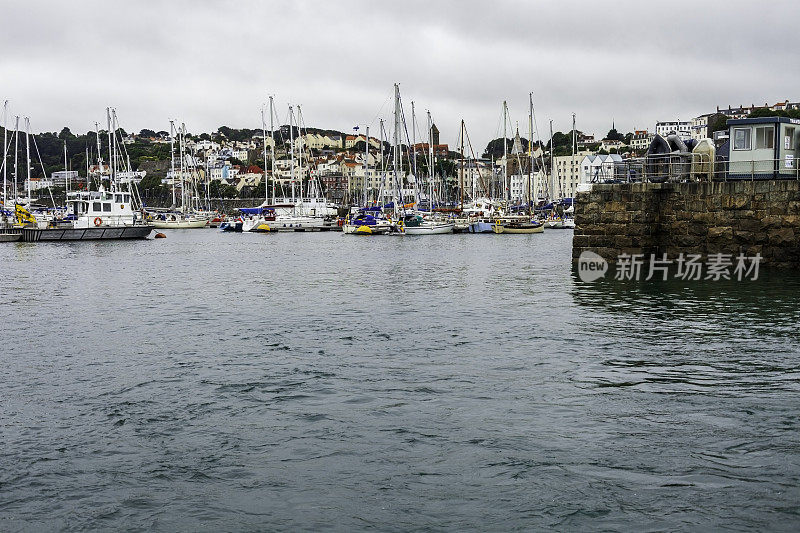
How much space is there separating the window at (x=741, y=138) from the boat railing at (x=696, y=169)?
69 centimetres

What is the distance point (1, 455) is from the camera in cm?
998

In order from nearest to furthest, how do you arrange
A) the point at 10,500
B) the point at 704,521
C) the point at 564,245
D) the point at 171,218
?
1. the point at 704,521
2. the point at 10,500
3. the point at 564,245
4. the point at 171,218

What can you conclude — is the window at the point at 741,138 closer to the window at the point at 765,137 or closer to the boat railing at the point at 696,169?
the window at the point at 765,137

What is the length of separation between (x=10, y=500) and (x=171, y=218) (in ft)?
373

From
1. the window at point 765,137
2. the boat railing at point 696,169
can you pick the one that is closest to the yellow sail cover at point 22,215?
the boat railing at point 696,169

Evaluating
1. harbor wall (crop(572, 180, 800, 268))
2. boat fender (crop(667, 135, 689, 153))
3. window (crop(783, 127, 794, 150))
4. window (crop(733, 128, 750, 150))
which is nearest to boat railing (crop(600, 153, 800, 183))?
window (crop(783, 127, 794, 150))

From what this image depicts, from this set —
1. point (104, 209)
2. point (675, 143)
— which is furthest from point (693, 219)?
point (104, 209)

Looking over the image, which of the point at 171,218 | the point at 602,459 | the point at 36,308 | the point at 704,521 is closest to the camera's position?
the point at 704,521

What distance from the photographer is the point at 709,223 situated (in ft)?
103

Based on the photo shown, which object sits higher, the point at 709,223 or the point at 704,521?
the point at 709,223

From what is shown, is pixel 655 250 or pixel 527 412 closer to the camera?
pixel 527 412

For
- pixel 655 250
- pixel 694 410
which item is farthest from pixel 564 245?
pixel 694 410

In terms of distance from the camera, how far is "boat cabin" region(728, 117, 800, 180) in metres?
32.2

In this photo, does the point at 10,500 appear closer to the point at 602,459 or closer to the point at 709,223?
the point at 602,459
